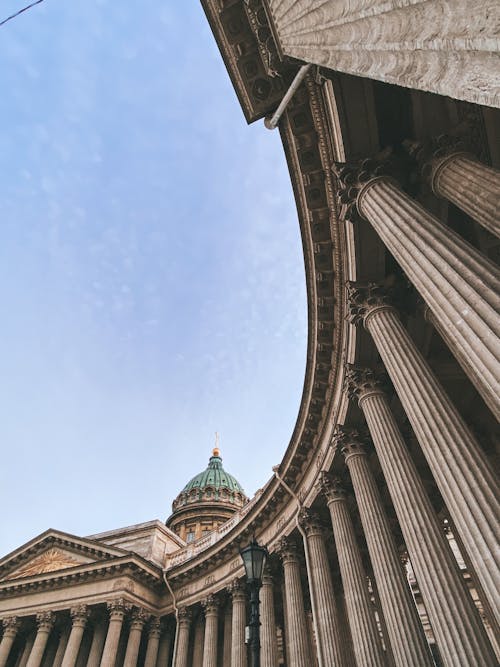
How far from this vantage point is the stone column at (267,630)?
60.3 ft

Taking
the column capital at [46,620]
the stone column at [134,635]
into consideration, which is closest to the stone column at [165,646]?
the stone column at [134,635]

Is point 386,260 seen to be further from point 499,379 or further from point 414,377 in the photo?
point 499,379

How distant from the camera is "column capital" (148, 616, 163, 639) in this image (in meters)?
26.8

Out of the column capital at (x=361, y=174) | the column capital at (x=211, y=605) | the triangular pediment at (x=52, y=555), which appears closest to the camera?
the column capital at (x=361, y=174)

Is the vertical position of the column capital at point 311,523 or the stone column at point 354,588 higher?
the column capital at point 311,523

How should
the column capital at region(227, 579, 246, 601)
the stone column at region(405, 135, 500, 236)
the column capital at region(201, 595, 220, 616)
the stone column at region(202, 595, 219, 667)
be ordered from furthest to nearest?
1. the column capital at region(201, 595, 220, 616)
2. the stone column at region(202, 595, 219, 667)
3. the column capital at region(227, 579, 246, 601)
4. the stone column at region(405, 135, 500, 236)

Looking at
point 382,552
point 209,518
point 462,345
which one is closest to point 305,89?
point 462,345

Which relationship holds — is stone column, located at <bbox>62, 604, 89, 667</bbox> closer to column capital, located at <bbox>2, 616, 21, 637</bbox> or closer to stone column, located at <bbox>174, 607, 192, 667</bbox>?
column capital, located at <bbox>2, 616, 21, 637</bbox>

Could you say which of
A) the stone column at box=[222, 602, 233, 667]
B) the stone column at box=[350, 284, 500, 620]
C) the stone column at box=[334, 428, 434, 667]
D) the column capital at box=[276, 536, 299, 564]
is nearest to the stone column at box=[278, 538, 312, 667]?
the column capital at box=[276, 536, 299, 564]

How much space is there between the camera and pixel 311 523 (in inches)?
684

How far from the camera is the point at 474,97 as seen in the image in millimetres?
3002

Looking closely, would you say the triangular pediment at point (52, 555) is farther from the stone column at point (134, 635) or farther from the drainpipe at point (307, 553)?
the drainpipe at point (307, 553)

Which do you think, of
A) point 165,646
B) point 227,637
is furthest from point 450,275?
point 165,646

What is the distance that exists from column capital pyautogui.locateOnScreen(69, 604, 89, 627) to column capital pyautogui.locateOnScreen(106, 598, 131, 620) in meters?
1.56
